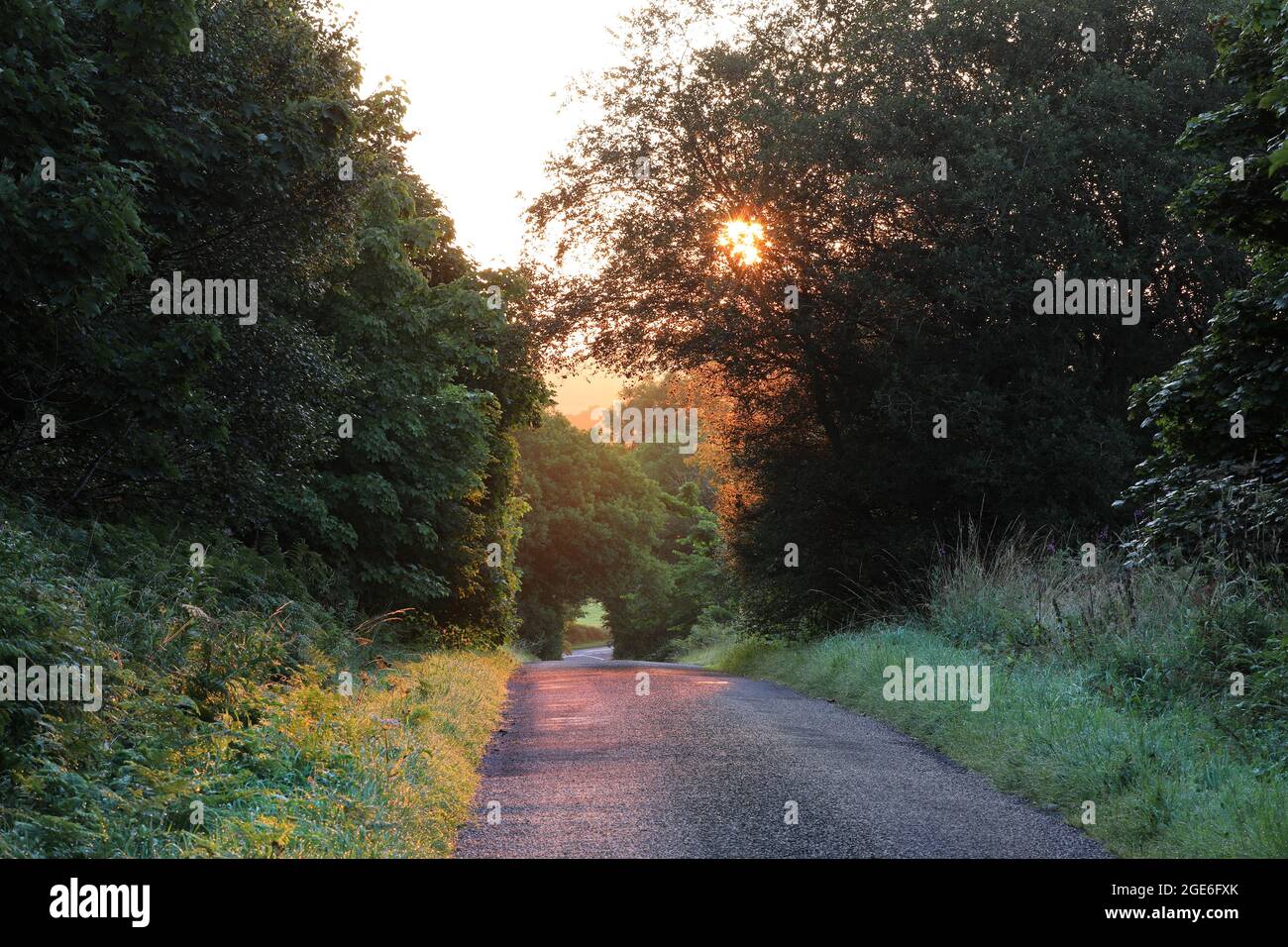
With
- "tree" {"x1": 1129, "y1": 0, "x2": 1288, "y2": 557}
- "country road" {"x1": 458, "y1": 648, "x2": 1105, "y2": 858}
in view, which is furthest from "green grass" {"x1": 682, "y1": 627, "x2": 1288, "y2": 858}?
"tree" {"x1": 1129, "y1": 0, "x2": 1288, "y2": 557}

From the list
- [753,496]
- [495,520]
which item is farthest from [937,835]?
[495,520]

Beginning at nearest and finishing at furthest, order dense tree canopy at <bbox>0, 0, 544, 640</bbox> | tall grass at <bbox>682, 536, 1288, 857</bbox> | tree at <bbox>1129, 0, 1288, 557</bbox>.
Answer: tall grass at <bbox>682, 536, 1288, 857</bbox> → dense tree canopy at <bbox>0, 0, 544, 640</bbox> → tree at <bbox>1129, 0, 1288, 557</bbox>

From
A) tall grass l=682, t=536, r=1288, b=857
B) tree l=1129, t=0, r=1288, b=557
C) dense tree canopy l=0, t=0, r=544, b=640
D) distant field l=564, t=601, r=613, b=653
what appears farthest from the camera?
distant field l=564, t=601, r=613, b=653

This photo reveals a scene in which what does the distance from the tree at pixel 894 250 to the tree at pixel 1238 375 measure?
7223 mm

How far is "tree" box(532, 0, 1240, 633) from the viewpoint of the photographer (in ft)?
63.8

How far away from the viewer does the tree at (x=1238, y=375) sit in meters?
10.6

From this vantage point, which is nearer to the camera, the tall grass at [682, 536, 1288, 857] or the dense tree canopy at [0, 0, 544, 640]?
the tall grass at [682, 536, 1288, 857]

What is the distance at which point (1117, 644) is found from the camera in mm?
10664

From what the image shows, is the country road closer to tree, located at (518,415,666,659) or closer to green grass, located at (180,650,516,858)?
green grass, located at (180,650,516,858)

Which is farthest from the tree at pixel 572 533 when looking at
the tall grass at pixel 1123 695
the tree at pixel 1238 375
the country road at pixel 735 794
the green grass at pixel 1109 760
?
the tree at pixel 1238 375

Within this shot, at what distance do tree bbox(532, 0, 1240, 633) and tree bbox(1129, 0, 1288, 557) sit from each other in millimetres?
7223

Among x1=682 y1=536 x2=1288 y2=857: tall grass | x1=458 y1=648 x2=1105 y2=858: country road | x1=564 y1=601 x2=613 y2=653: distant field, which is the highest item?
x1=682 y1=536 x2=1288 y2=857: tall grass

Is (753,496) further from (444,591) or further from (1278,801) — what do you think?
(1278,801)
